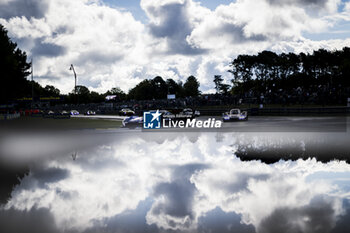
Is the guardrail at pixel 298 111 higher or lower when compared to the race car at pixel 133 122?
higher

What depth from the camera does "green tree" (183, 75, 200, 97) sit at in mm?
180000

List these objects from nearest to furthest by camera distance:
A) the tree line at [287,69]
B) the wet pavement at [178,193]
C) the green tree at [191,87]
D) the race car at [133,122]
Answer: the wet pavement at [178,193], the race car at [133,122], the tree line at [287,69], the green tree at [191,87]

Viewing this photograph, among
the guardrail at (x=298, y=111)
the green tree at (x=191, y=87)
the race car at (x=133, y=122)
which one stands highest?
the green tree at (x=191, y=87)

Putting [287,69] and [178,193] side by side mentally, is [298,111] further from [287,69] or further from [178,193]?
[287,69]

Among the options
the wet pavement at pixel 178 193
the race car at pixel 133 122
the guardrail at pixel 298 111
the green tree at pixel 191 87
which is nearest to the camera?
the wet pavement at pixel 178 193

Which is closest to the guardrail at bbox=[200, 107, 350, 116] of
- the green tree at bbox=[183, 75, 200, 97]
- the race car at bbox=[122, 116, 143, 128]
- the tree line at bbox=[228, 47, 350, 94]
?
the race car at bbox=[122, 116, 143, 128]

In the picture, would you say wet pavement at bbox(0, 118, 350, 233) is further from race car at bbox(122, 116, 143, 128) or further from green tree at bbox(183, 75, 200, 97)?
green tree at bbox(183, 75, 200, 97)

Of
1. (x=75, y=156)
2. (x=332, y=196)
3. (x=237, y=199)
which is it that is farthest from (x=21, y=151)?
(x=332, y=196)

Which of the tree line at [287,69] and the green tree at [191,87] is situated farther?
the green tree at [191,87]

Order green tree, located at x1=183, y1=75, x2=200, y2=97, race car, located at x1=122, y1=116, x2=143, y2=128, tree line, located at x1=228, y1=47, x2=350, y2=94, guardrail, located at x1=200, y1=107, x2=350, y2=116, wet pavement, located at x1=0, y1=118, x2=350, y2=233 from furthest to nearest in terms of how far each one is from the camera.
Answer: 1. green tree, located at x1=183, y1=75, x2=200, y2=97
2. tree line, located at x1=228, y1=47, x2=350, y2=94
3. guardrail, located at x1=200, y1=107, x2=350, y2=116
4. race car, located at x1=122, y1=116, x2=143, y2=128
5. wet pavement, located at x1=0, y1=118, x2=350, y2=233

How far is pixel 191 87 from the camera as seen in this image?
180 m

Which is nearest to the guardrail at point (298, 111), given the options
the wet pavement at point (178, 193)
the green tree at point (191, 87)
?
the wet pavement at point (178, 193)

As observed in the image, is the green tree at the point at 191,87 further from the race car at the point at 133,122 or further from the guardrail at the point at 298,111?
the race car at the point at 133,122

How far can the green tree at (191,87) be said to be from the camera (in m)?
180
